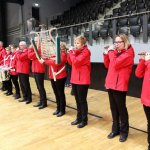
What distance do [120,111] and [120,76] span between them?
40 cm

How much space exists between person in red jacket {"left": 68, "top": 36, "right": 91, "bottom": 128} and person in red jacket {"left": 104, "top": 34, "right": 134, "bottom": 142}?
1.22ft

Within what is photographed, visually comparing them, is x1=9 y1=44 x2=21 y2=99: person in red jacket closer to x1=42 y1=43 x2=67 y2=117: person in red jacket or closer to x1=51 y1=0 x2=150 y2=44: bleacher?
x1=51 y1=0 x2=150 y2=44: bleacher

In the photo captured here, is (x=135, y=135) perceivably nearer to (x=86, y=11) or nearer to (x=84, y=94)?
(x=84, y=94)

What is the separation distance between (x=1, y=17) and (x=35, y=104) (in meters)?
7.62

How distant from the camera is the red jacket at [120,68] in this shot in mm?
2637

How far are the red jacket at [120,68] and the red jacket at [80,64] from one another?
44 cm

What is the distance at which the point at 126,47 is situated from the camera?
2.68 metres

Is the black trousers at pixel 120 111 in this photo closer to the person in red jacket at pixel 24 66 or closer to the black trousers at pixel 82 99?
the black trousers at pixel 82 99

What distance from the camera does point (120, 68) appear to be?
2707mm

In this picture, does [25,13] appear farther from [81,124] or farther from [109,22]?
[81,124]

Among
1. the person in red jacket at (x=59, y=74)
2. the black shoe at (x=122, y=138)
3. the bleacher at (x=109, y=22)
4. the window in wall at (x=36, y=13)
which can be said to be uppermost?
the window in wall at (x=36, y=13)

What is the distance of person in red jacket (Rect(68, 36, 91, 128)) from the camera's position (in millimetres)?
3162

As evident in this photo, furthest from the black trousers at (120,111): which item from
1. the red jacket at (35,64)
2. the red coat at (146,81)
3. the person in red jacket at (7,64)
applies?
the person in red jacket at (7,64)

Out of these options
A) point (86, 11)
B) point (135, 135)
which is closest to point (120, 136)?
point (135, 135)
